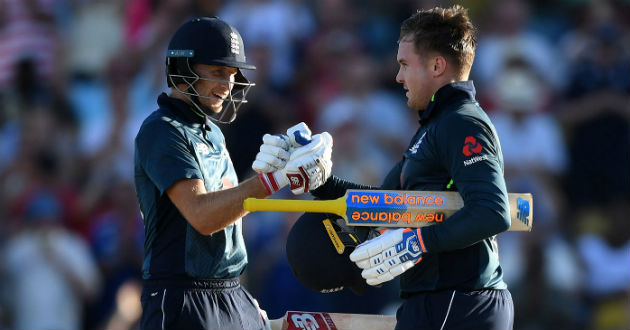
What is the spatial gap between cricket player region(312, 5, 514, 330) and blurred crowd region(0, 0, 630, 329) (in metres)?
3.30

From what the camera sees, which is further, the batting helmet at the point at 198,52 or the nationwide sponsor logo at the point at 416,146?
the batting helmet at the point at 198,52

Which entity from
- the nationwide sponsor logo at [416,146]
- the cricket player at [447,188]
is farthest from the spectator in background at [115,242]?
the nationwide sponsor logo at [416,146]

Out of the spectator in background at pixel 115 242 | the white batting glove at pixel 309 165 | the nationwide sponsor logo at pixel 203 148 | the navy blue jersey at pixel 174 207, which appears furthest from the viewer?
the spectator in background at pixel 115 242

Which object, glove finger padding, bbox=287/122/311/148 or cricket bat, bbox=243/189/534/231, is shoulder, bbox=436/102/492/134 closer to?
cricket bat, bbox=243/189/534/231

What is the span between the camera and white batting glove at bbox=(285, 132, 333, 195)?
382cm

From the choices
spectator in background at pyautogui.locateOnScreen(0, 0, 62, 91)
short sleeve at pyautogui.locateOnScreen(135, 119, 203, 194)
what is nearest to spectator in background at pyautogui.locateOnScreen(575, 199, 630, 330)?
short sleeve at pyautogui.locateOnScreen(135, 119, 203, 194)

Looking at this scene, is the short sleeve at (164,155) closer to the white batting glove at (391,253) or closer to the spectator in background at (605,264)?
the white batting glove at (391,253)

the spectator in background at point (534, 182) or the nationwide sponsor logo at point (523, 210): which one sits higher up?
the nationwide sponsor logo at point (523, 210)

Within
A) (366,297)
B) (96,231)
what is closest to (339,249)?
(366,297)

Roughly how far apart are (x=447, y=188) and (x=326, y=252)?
0.67m

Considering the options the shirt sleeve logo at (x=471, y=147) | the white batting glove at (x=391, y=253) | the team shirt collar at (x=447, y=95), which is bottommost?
the white batting glove at (x=391, y=253)

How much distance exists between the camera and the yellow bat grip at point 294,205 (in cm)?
357

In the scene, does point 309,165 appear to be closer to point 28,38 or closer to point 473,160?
point 473,160

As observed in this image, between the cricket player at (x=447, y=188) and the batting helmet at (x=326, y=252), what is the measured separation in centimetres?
30
